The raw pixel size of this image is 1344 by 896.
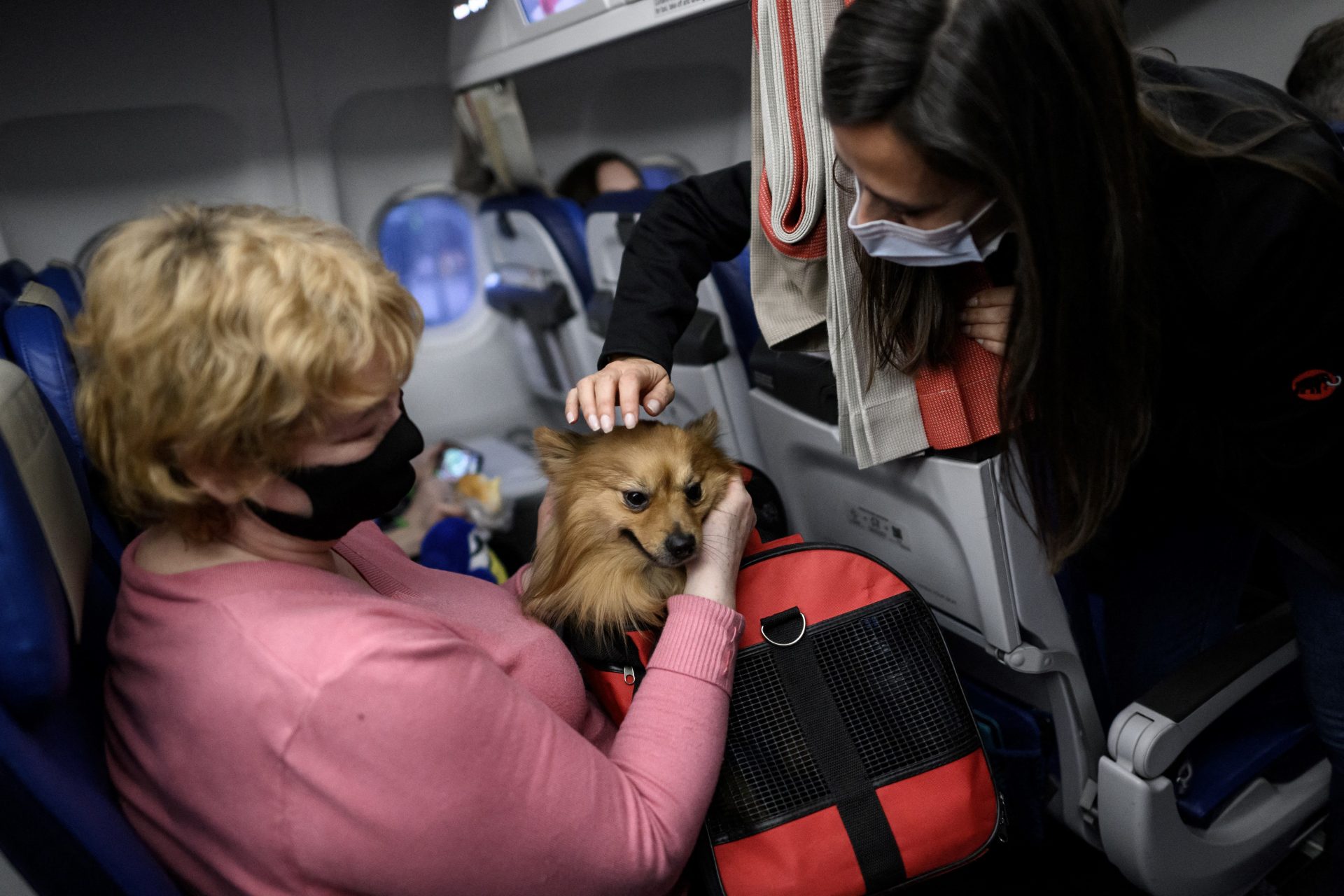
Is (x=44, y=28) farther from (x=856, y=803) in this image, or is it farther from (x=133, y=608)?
(x=856, y=803)

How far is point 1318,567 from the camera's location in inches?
53.9

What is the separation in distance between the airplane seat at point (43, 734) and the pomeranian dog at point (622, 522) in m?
0.64

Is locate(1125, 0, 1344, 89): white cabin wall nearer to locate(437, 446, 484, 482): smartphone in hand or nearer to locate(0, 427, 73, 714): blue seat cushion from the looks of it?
locate(437, 446, 484, 482): smartphone in hand

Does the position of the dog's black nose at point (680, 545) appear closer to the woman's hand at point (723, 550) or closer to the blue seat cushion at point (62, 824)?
the woman's hand at point (723, 550)

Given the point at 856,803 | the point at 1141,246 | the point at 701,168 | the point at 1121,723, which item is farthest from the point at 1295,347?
the point at 701,168

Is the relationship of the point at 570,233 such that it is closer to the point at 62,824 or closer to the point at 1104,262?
the point at 1104,262

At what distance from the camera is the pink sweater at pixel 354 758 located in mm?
872

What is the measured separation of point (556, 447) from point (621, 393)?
0.28 meters

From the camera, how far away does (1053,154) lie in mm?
1025

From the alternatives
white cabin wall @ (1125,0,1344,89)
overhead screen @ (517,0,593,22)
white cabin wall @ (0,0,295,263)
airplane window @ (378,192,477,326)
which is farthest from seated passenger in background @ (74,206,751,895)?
airplane window @ (378,192,477,326)

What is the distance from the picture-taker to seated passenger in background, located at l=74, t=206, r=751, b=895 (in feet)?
2.87

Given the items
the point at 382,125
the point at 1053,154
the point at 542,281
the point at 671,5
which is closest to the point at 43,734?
the point at 1053,154

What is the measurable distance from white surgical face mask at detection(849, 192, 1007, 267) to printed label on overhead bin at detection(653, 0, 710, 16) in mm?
1120

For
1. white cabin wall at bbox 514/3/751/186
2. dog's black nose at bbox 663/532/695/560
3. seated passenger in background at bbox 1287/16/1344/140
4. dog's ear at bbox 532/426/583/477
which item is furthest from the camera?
white cabin wall at bbox 514/3/751/186
